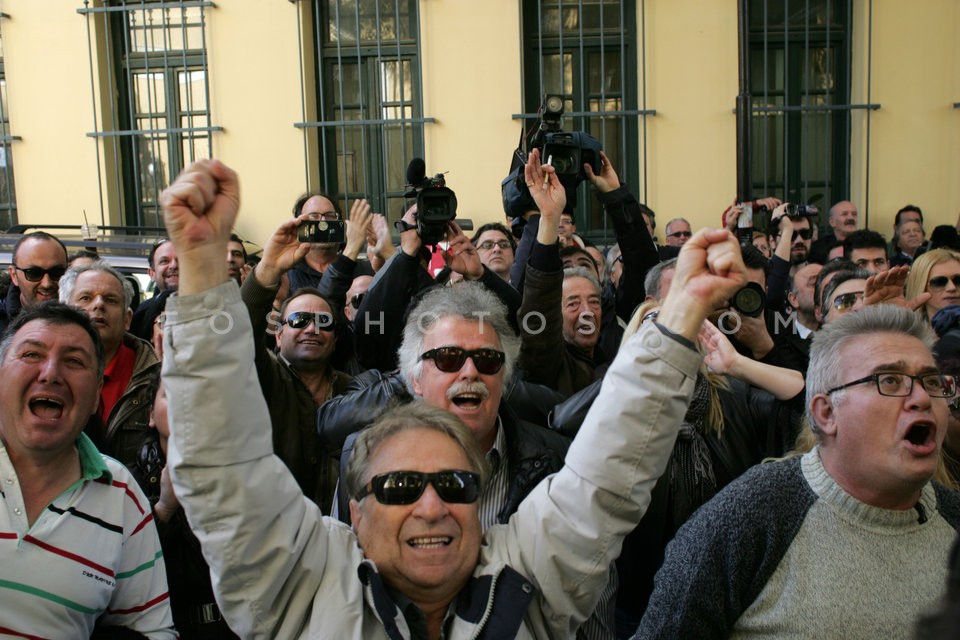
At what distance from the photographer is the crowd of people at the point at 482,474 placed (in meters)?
1.92

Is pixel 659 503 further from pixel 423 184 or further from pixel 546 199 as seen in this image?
pixel 423 184


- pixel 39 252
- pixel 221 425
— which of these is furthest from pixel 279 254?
pixel 39 252

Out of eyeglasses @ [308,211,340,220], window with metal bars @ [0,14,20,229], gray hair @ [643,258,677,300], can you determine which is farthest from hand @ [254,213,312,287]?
window with metal bars @ [0,14,20,229]

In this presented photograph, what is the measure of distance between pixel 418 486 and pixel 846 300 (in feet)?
8.89

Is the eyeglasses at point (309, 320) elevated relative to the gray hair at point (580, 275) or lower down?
lower down

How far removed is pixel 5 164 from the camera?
1039 cm

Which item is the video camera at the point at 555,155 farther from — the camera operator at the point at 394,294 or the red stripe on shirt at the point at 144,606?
the red stripe on shirt at the point at 144,606

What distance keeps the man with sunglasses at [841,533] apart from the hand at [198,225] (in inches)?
51.9

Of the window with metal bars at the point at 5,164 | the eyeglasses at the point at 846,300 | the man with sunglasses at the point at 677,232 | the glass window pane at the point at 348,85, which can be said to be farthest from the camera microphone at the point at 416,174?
the window with metal bars at the point at 5,164

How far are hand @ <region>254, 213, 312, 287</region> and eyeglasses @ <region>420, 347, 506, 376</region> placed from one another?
0.87 meters

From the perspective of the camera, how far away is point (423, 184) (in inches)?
171

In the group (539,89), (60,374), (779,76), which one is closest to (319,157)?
(539,89)

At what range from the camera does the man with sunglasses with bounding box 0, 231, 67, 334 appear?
211 inches

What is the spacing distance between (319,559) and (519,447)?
1028 millimetres
